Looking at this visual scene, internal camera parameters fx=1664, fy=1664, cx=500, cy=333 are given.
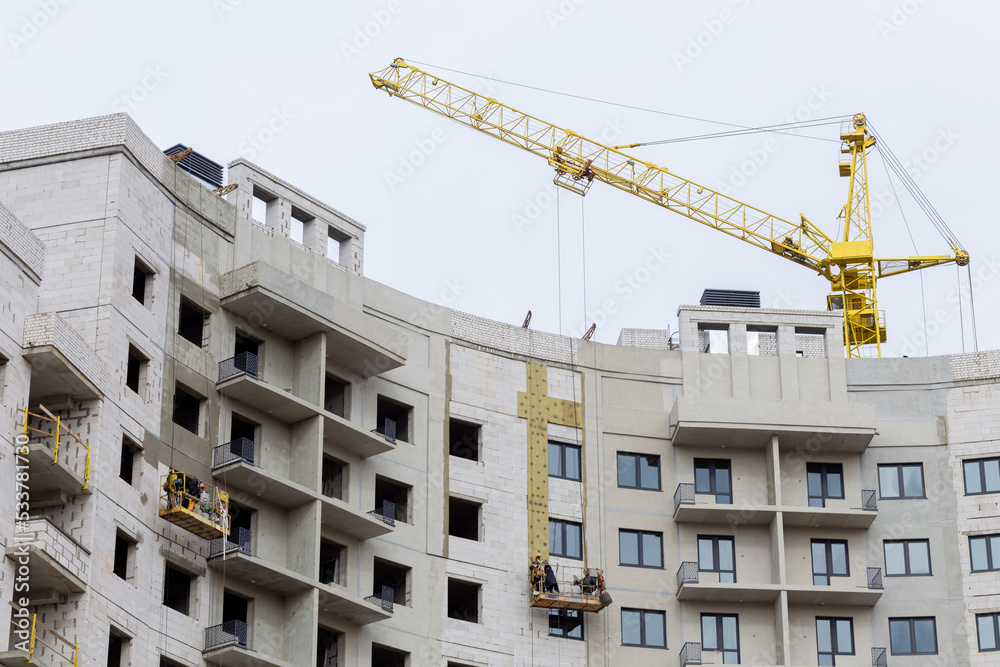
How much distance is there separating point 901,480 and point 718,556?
408 inches

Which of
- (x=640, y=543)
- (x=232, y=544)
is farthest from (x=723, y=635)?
(x=232, y=544)

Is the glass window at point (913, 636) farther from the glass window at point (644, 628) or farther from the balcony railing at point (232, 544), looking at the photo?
the balcony railing at point (232, 544)

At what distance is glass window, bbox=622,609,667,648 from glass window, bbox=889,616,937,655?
11.1m

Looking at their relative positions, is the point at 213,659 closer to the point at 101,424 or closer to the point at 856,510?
the point at 101,424

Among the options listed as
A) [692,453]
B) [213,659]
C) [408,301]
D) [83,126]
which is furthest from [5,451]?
[692,453]

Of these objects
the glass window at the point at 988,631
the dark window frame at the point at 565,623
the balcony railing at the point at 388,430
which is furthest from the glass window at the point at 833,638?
the balcony railing at the point at 388,430

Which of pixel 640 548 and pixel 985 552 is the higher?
pixel 640 548

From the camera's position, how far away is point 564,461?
82.5 meters

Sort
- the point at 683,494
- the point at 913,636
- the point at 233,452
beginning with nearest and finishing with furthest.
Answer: the point at 233,452 → the point at 913,636 → the point at 683,494

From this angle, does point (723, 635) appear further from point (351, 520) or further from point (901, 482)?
point (351, 520)

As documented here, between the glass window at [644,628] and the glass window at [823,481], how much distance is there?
1006 centimetres

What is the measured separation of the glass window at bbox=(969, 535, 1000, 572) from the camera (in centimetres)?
8131

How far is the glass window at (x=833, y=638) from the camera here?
80.1 meters

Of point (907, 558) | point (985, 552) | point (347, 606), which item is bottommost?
point (347, 606)
